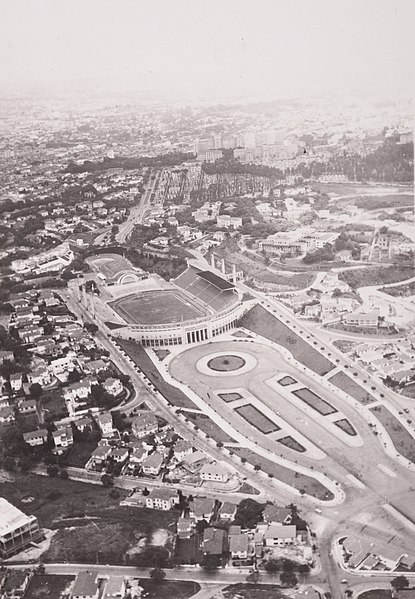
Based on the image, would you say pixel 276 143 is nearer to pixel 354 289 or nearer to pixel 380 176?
pixel 380 176

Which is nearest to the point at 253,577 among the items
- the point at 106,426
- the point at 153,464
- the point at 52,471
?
the point at 153,464

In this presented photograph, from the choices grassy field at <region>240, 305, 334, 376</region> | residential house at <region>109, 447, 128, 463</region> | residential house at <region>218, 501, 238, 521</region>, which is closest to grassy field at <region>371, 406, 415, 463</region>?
grassy field at <region>240, 305, 334, 376</region>

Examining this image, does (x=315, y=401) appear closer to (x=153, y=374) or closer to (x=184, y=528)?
(x=153, y=374)

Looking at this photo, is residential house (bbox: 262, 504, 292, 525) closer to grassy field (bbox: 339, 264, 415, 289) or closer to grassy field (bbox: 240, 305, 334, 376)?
grassy field (bbox: 240, 305, 334, 376)

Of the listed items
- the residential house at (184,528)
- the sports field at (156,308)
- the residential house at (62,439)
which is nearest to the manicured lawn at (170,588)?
the residential house at (184,528)

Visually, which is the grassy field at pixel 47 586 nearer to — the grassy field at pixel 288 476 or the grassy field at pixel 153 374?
the grassy field at pixel 288 476
